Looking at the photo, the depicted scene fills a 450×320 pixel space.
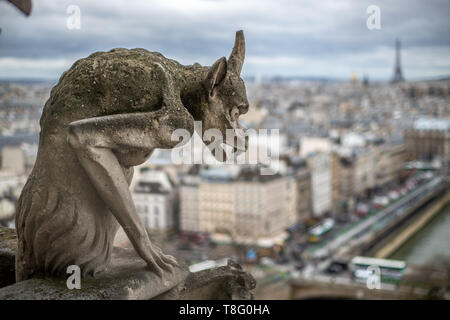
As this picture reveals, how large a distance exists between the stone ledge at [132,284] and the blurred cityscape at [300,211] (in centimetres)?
746

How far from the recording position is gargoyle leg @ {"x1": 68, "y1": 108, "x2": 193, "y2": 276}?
1.65 m

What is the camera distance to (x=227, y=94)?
1.83 meters

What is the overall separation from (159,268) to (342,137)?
121 ft

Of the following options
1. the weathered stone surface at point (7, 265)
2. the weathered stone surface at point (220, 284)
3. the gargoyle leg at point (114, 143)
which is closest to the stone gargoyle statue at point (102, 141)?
the gargoyle leg at point (114, 143)

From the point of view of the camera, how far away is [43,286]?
5.57ft

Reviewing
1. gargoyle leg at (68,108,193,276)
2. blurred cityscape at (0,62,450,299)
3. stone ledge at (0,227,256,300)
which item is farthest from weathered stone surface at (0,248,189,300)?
blurred cityscape at (0,62,450,299)

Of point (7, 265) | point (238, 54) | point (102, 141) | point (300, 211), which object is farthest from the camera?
point (300, 211)

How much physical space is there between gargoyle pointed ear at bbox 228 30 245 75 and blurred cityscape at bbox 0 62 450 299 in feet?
24.5

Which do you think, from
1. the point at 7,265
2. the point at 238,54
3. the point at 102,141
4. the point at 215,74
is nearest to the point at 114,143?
the point at 102,141

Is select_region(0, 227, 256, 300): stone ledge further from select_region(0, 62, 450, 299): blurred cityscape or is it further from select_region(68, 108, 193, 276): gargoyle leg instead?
select_region(0, 62, 450, 299): blurred cityscape

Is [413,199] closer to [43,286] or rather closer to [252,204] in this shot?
[252,204]

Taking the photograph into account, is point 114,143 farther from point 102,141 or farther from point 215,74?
point 215,74

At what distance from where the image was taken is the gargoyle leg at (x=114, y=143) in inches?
65.1

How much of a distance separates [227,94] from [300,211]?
25.8 m
